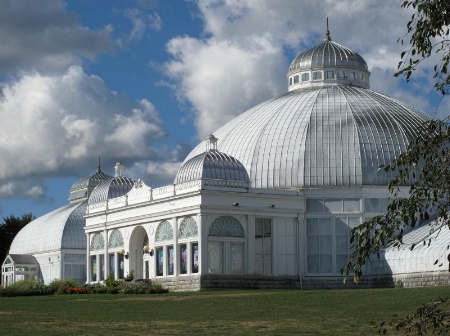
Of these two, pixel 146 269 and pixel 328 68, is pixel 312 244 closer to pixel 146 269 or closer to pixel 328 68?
pixel 146 269

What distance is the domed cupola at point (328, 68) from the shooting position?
7800 centimetres

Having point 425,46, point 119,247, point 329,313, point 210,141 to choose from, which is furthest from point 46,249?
point 425,46

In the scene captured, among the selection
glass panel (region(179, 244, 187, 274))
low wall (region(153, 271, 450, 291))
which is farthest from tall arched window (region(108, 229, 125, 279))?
glass panel (region(179, 244, 187, 274))

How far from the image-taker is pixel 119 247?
72.8 metres

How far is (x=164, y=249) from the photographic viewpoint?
217 ft

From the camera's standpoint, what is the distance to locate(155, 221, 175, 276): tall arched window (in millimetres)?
65562

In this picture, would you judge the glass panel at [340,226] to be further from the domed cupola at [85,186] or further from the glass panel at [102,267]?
the domed cupola at [85,186]

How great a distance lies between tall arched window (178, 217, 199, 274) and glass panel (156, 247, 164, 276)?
2.75 meters

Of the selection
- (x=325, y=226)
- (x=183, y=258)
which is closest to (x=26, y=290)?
(x=183, y=258)

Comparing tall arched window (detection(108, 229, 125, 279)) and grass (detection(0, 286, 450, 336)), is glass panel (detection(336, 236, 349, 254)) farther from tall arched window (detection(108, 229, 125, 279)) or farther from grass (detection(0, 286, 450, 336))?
grass (detection(0, 286, 450, 336))

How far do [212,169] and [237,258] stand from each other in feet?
20.3

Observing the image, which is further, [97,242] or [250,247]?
[97,242]

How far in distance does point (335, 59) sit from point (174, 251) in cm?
2368

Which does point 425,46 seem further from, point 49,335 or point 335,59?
point 335,59
